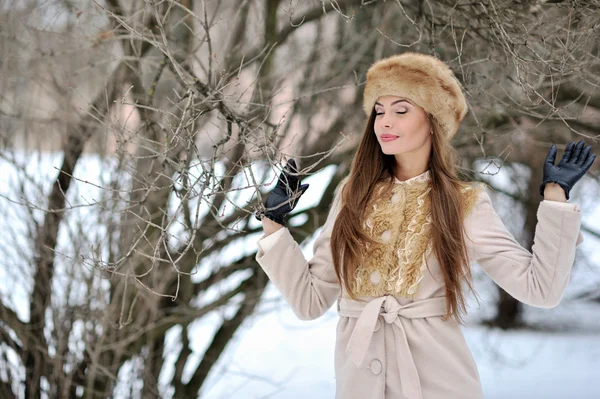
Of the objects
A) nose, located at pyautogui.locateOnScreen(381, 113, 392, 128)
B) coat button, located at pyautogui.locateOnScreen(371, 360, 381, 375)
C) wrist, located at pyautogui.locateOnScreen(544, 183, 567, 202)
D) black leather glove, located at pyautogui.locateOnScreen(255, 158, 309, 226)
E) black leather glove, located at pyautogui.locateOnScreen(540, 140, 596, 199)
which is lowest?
coat button, located at pyautogui.locateOnScreen(371, 360, 381, 375)

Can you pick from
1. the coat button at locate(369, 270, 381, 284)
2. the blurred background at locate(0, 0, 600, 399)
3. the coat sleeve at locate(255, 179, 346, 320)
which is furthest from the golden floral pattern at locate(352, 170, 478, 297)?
the blurred background at locate(0, 0, 600, 399)

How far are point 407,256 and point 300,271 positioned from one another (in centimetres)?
31

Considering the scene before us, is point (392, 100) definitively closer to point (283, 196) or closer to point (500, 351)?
point (283, 196)

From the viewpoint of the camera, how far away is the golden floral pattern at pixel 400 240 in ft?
6.68

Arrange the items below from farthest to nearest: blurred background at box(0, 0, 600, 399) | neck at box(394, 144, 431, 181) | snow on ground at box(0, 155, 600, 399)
A: snow on ground at box(0, 155, 600, 399) < blurred background at box(0, 0, 600, 399) < neck at box(394, 144, 431, 181)

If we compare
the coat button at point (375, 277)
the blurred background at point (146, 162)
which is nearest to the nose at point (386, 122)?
the coat button at point (375, 277)

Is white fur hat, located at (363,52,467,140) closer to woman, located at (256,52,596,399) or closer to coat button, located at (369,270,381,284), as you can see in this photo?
woman, located at (256,52,596,399)

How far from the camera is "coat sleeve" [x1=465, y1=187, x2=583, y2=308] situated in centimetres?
185

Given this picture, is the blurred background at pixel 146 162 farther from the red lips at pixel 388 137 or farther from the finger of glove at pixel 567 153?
the finger of glove at pixel 567 153

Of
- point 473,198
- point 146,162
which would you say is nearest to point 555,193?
point 473,198

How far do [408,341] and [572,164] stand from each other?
650mm

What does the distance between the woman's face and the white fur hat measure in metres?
0.02

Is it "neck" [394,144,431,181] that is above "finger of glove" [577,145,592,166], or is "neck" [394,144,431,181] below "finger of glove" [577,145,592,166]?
above

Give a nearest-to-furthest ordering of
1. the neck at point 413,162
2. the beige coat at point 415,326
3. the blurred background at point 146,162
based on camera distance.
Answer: the beige coat at point 415,326 < the neck at point 413,162 < the blurred background at point 146,162
